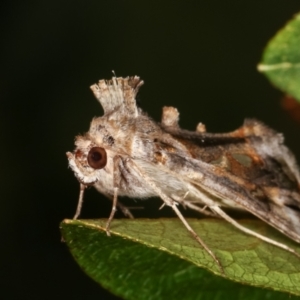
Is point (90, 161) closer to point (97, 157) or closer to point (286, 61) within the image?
point (97, 157)

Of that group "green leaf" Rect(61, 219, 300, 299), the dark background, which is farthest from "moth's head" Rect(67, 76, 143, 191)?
the dark background

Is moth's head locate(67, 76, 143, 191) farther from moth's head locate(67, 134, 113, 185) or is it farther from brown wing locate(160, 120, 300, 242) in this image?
brown wing locate(160, 120, 300, 242)

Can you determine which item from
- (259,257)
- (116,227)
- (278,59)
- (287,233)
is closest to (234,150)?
(287,233)

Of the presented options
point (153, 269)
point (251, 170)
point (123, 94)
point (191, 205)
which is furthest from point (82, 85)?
point (153, 269)

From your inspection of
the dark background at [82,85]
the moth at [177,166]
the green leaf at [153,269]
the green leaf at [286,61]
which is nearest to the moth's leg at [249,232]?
the moth at [177,166]

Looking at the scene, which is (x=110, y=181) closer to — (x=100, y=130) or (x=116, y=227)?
(x=100, y=130)

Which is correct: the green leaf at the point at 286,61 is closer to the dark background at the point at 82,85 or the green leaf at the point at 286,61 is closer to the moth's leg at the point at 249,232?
the moth's leg at the point at 249,232

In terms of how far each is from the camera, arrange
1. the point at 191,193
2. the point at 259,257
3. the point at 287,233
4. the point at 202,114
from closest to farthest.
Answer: the point at 259,257 → the point at 287,233 → the point at 191,193 → the point at 202,114

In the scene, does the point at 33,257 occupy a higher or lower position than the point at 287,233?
lower
